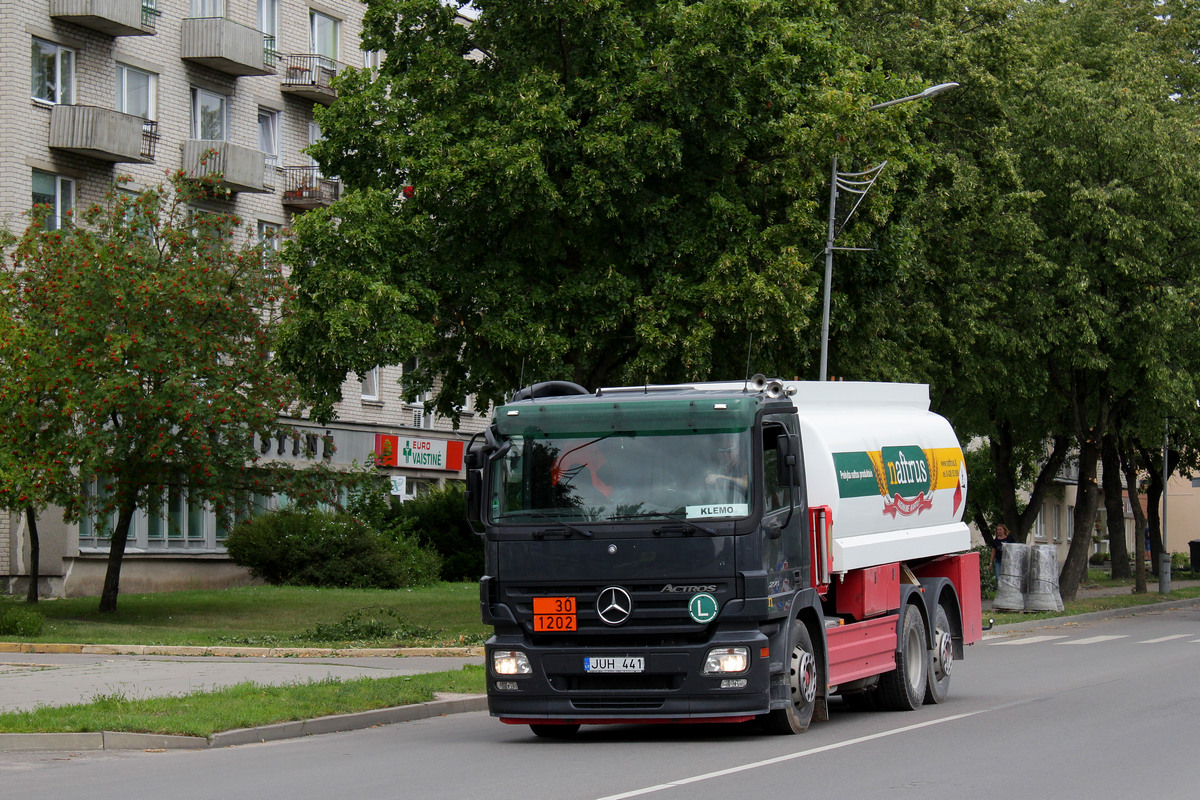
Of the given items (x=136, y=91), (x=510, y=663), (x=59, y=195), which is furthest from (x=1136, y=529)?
(x=510, y=663)

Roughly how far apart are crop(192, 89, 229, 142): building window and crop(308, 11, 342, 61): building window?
4883 mm

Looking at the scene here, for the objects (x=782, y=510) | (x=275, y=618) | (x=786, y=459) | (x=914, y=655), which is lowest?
(x=275, y=618)

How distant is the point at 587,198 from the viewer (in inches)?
907

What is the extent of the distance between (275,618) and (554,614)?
18.8m

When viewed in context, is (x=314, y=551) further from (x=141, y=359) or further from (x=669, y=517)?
(x=669, y=517)

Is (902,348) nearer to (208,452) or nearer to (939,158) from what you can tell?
(939,158)

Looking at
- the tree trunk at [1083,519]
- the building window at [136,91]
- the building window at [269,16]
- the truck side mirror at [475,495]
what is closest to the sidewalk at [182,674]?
the truck side mirror at [475,495]

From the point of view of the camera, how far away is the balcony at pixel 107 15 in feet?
121

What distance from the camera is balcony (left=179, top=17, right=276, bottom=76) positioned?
41.4m

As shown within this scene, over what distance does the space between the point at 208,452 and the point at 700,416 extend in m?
17.2

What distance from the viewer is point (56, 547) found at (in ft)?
122

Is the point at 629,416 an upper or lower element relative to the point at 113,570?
upper

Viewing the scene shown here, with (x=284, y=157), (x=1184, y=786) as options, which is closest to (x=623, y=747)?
(x=1184, y=786)

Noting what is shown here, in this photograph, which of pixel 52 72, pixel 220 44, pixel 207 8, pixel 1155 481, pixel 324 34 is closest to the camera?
pixel 52 72
